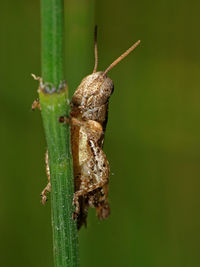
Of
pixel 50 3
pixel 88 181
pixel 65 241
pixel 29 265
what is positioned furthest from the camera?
pixel 29 265

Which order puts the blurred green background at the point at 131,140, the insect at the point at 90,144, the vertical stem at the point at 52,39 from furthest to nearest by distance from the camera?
the blurred green background at the point at 131,140
the insect at the point at 90,144
the vertical stem at the point at 52,39

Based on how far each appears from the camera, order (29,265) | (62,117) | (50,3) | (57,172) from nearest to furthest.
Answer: (50,3) < (62,117) < (57,172) < (29,265)

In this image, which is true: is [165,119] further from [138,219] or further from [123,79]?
[138,219]

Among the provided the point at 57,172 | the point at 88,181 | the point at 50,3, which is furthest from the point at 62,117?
the point at 88,181

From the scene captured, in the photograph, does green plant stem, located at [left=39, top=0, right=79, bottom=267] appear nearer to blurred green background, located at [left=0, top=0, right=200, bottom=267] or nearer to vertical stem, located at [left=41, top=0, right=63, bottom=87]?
vertical stem, located at [left=41, top=0, right=63, bottom=87]

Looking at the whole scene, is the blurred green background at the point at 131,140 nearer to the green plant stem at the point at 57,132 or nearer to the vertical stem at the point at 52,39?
the green plant stem at the point at 57,132

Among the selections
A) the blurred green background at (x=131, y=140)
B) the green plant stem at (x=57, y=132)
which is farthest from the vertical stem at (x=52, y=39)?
the blurred green background at (x=131, y=140)
